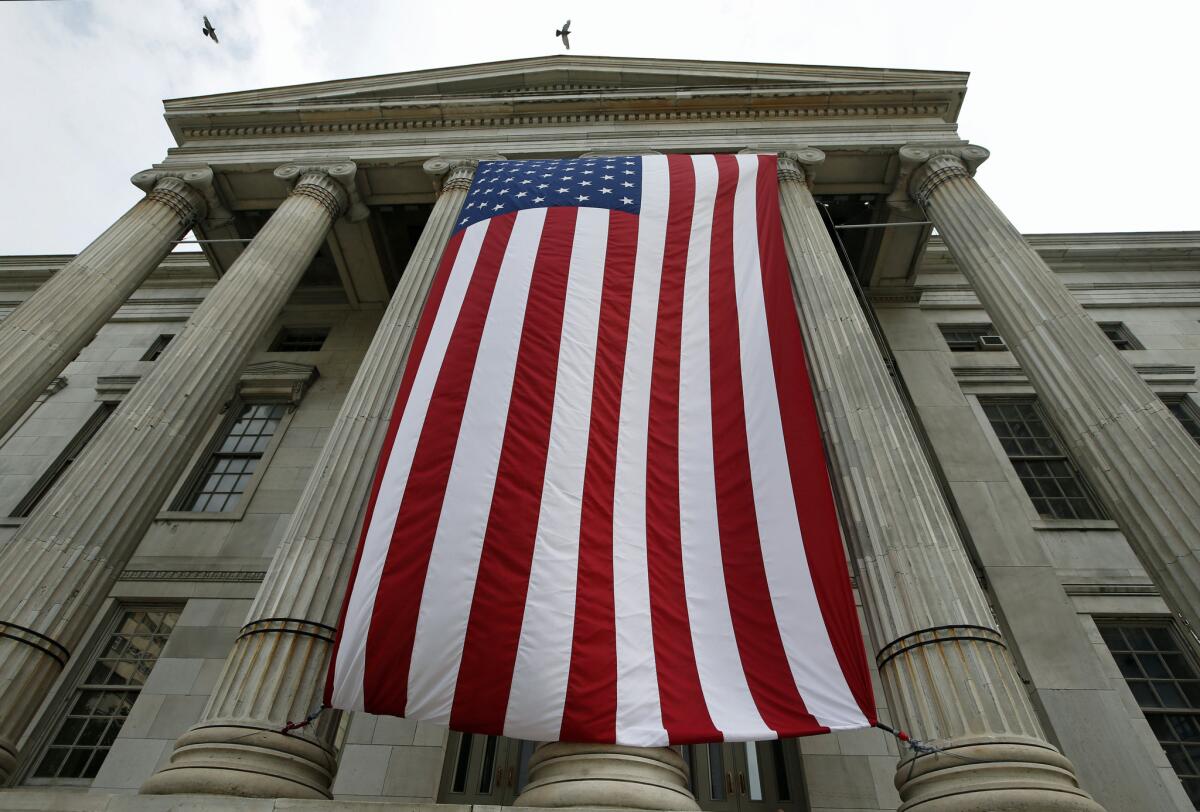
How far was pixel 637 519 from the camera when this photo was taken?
7.53 metres

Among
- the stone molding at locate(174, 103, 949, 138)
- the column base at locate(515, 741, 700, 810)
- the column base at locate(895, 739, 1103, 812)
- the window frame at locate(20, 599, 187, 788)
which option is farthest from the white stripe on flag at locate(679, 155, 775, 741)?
the window frame at locate(20, 599, 187, 788)

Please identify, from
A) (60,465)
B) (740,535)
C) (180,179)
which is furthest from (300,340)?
(740,535)

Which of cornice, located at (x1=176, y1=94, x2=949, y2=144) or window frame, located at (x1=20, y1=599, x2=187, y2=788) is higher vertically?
cornice, located at (x1=176, y1=94, x2=949, y2=144)

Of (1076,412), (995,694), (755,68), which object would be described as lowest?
(995,694)

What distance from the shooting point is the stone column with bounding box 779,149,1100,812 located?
6.01m

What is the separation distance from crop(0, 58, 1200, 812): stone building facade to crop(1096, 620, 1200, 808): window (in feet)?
0.16

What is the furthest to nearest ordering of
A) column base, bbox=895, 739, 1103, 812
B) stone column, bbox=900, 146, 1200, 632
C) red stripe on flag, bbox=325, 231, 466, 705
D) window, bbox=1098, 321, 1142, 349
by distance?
window, bbox=1098, 321, 1142, 349, stone column, bbox=900, 146, 1200, 632, red stripe on flag, bbox=325, 231, 466, 705, column base, bbox=895, 739, 1103, 812

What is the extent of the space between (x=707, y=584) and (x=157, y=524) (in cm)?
1230

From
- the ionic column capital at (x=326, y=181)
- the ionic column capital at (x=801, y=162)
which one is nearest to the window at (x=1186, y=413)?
the ionic column capital at (x=801, y=162)

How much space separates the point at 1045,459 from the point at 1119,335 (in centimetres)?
601

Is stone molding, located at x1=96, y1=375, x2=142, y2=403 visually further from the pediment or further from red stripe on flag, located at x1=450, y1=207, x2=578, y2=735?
red stripe on flag, located at x1=450, y1=207, x2=578, y2=735

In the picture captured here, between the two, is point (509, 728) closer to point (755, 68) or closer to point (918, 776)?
point (918, 776)

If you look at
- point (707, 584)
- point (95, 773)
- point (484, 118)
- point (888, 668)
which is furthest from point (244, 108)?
point (888, 668)

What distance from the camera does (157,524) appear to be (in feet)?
45.6
